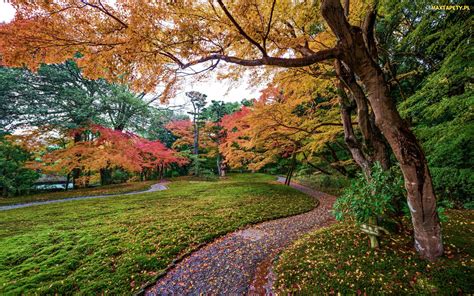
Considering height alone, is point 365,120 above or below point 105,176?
above

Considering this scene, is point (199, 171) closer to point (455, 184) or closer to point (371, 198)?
point (455, 184)

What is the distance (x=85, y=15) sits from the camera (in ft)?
9.36

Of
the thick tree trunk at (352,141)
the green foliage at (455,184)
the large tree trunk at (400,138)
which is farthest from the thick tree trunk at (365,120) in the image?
the green foliage at (455,184)

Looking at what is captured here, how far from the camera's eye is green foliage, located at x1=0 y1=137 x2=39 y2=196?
37.7ft

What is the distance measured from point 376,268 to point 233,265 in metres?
2.33

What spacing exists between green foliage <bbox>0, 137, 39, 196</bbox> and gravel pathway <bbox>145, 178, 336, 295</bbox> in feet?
50.6

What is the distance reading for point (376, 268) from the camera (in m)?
2.52

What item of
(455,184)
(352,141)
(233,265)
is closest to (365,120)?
(352,141)

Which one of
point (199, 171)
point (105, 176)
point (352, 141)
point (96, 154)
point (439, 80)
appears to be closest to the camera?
point (439, 80)

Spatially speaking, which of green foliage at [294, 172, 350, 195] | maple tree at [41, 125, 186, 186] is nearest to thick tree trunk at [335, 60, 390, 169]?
green foliage at [294, 172, 350, 195]

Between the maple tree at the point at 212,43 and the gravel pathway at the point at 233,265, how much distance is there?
97.9 inches

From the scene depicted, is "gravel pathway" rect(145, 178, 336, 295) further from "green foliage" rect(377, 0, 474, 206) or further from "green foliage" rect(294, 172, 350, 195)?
"green foliage" rect(294, 172, 350, 195)

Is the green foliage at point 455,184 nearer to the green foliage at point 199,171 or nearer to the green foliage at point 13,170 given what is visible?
the green foliage at point 199,171

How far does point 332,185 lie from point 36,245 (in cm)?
1394
